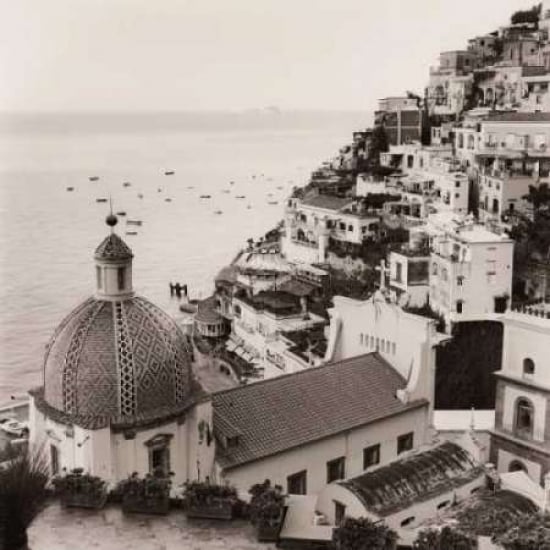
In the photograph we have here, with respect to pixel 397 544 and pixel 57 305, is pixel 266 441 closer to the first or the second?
pixel 397 544

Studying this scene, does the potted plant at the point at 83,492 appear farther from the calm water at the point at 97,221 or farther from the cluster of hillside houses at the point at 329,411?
the calm water at the point at 97,221

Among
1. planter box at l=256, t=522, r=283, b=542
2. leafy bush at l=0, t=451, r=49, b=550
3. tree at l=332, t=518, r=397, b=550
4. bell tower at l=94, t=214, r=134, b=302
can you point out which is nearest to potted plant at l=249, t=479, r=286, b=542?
planter box at l=256, t=522, r=283, b=542

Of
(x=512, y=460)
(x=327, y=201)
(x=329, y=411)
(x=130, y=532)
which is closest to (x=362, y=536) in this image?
(x=130, y=532)


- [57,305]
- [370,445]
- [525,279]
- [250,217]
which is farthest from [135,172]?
[370,445]

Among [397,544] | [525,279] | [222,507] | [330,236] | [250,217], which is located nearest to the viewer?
[397,544]

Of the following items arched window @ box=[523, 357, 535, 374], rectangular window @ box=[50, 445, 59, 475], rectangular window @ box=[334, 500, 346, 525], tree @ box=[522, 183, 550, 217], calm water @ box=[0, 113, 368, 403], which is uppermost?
tree @ box=[522, 183, 550, 217]

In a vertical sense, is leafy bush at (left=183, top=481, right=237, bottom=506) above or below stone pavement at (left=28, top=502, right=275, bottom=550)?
above

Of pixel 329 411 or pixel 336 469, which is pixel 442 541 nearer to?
pixel 336 469

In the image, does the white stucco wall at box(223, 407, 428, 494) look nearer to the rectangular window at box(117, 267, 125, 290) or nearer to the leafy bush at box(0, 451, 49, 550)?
the rectangular window at box(117, 267, 125, 290)
